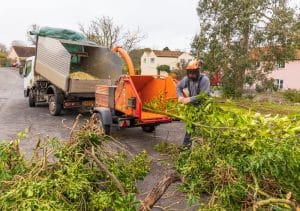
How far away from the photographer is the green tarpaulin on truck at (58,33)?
43.9ft

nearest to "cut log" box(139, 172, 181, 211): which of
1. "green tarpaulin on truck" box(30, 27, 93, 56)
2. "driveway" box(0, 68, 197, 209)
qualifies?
"driveway" box(0, 68, 197, 209)

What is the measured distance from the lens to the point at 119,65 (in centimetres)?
1329

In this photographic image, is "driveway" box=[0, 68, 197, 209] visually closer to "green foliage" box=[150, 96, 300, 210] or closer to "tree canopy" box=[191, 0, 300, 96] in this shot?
"green foliage" box=[150, 96, 300, 210]

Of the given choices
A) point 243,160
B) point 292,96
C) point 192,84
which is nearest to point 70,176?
point 243,160

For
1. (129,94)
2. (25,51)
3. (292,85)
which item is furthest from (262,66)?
(25,51)

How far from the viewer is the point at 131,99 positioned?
830 cm

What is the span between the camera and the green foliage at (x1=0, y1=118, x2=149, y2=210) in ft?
11.5

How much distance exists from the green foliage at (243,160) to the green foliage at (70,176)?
82 cm

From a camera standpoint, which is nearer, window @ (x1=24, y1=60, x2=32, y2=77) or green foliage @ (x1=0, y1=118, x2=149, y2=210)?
green foliage @ (x1=0, y1=118, x2=149, y2=210)

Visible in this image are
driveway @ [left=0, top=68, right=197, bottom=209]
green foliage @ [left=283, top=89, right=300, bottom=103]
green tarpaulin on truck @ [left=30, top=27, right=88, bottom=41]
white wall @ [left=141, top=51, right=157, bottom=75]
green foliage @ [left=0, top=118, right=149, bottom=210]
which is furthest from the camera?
white wall @ [left=141, top=51, right=157, bottom=75]

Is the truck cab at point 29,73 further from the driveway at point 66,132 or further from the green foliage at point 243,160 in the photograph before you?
the green foliage at point 243,160

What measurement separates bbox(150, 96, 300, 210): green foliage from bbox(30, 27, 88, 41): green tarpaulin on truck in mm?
10423

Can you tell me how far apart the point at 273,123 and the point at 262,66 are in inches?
661

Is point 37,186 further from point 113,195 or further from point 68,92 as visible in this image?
point 68,92
